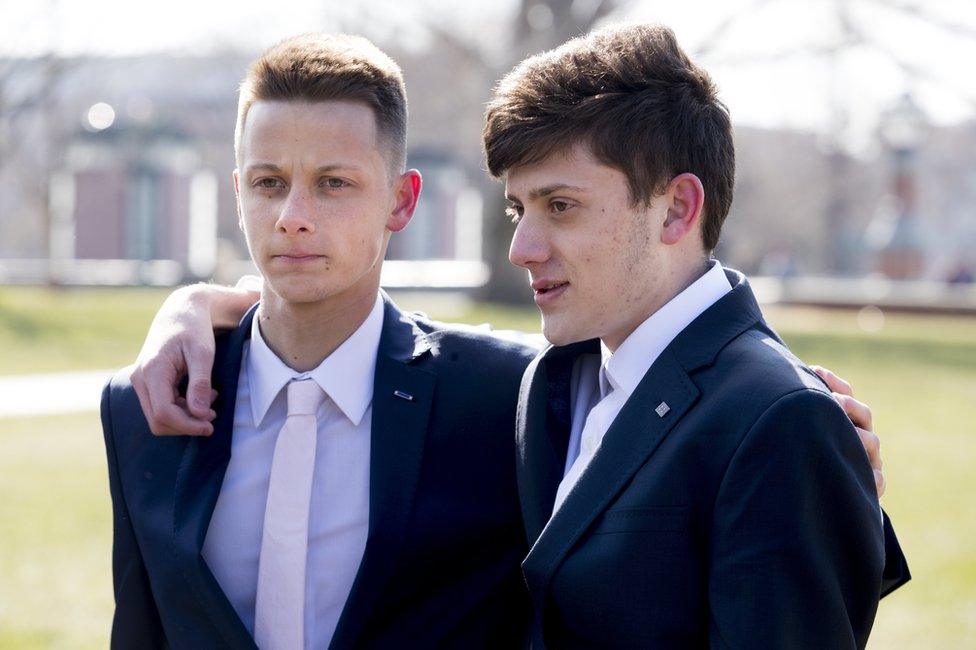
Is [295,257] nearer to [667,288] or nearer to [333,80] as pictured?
[333,80]

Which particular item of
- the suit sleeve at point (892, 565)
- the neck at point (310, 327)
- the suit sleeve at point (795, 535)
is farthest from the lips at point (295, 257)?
the suit sleeve at point (892, 565)

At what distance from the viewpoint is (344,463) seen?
3039 mm

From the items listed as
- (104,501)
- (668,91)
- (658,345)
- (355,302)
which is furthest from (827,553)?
(104,501)

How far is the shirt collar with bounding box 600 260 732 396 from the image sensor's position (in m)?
2.72

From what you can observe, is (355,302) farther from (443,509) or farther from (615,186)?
(615,186)

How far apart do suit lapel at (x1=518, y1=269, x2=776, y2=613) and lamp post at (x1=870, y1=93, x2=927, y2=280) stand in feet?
114

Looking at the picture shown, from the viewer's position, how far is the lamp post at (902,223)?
1469 inches

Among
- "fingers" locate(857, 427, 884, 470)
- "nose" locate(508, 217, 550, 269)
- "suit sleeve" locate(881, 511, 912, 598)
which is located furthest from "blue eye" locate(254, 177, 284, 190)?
"suit sleeve" locate(881, 511, 912, 598)

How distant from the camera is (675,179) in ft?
8.95

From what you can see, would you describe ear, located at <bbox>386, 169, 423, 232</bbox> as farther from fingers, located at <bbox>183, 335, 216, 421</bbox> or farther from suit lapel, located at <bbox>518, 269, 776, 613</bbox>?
suit lapel, located at <bbox>518, 269, 776, 613</bbox>

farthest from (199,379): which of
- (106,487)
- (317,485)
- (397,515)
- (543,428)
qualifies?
(106,487)

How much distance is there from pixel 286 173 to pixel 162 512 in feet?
2.95

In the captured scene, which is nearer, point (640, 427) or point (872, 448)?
point (640, 427)

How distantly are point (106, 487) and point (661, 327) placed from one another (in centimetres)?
778
